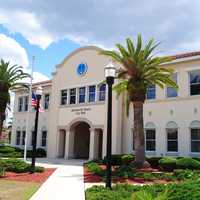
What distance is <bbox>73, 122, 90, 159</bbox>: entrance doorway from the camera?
3519cm

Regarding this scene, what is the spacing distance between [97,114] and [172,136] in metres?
7.82

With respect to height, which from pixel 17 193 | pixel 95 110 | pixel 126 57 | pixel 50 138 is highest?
pixel 126 57

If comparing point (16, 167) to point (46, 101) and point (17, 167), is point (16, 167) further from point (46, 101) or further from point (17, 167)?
point (46, 101)

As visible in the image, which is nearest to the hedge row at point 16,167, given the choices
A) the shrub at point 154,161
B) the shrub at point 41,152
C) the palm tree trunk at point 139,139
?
the palm tree trunk at point 139,139

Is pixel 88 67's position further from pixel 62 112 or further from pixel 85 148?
pixel 85 148

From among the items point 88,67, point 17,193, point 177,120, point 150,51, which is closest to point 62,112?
point 88,67

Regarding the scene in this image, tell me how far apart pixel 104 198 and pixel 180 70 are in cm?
1831

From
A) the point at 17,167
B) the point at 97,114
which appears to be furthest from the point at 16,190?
the point at 97,114

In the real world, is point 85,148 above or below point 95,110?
below

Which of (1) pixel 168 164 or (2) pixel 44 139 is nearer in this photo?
(1) pixel 168 164

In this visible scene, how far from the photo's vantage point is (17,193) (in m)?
12.1

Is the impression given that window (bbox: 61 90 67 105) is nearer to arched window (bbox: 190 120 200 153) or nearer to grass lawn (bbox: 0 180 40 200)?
arched window (bbox: 190 120 200 153)

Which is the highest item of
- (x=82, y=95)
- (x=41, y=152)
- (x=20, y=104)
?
(x=20, y=104)

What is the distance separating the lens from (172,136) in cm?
2642
